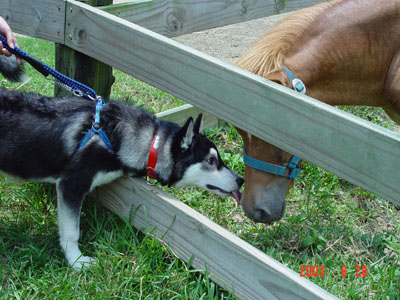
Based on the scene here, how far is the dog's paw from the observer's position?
106 inches

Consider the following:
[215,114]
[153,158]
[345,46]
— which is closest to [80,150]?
[153,158]

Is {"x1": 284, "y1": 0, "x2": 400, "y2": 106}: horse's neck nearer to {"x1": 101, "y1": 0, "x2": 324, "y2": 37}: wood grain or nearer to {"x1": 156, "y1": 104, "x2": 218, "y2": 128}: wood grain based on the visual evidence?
{"x1": 101, "y1": 0, "x2": 324, "y2": 37}: wood grain

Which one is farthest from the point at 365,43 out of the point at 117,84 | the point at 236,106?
the point at 117,84

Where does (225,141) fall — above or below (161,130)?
below

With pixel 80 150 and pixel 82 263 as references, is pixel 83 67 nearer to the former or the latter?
pixel 80 150

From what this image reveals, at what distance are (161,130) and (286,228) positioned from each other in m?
1.14

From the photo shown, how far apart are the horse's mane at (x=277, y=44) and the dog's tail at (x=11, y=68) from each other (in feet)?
4.87

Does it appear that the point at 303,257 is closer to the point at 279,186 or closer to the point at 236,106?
the point at 279,186

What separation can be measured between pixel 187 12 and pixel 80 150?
56.3 inches

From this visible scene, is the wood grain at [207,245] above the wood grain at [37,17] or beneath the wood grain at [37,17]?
beneath

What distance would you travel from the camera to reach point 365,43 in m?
2.85

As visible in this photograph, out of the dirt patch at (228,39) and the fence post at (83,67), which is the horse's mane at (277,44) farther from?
the dirt patch at (228,39)

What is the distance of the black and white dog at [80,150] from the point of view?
110 inches
